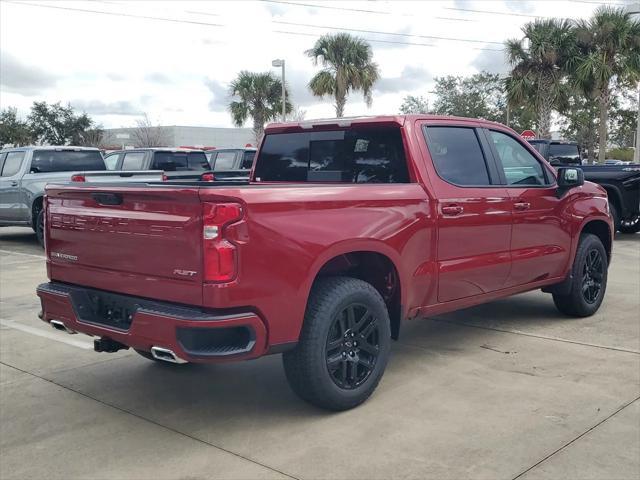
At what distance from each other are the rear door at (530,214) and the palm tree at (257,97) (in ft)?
107

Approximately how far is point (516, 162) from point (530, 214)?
487 millimetres

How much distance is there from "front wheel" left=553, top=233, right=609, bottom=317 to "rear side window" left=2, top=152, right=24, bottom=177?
411 inches

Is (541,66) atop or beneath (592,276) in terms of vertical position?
atop

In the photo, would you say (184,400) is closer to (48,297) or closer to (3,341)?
(48,297)

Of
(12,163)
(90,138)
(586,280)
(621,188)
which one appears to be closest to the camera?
(586,280)

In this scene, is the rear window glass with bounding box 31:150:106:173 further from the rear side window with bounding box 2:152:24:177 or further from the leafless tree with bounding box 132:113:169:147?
the leafless tree with bounding box 132:113:169:147

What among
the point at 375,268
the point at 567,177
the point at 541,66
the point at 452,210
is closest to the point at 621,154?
the point at 541,66

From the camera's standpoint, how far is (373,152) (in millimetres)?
5125

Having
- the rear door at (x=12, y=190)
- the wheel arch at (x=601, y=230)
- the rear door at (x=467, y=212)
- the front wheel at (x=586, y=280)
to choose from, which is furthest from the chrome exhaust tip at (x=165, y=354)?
the rear door at (x=12, y=190)

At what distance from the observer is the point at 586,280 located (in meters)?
6.75

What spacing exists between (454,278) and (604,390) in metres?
1.27

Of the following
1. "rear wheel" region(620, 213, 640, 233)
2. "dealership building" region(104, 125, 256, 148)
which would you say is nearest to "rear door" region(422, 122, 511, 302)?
"rear wheel" region(620, 213, 640, 233)

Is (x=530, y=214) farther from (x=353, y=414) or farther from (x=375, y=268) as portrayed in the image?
(x=353, y=414)

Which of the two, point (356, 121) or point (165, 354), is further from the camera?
point (356, 121)
